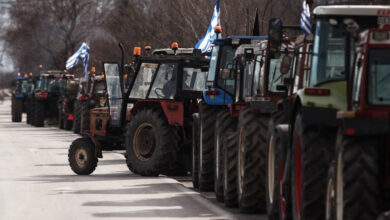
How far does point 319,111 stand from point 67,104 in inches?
1381

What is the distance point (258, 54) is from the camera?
51.0ft

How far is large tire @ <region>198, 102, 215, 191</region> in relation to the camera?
17.4 m

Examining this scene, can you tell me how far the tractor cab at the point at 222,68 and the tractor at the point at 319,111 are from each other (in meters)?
5.93

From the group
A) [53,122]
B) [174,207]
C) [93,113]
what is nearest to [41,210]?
[174,207]

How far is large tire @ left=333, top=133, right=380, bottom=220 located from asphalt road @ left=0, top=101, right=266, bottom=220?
193 inches

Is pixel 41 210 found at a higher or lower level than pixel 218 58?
lower

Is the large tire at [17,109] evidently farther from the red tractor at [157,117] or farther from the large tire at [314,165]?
the large tire at [314,165]

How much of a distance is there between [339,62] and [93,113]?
13667 mm

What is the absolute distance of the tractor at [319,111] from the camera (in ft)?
32.0

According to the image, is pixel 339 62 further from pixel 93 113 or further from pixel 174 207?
pixel 93 113

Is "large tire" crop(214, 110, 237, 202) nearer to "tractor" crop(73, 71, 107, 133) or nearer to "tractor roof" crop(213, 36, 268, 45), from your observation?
"tractor roof" crop(213, 36, 268, 45)

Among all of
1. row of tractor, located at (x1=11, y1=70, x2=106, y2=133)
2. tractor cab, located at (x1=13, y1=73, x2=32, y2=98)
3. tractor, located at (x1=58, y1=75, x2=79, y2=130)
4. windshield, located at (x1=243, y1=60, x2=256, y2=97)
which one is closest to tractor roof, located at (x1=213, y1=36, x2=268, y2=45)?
windshield, located at (x1=243, y1=60, x2=256, y2=97)

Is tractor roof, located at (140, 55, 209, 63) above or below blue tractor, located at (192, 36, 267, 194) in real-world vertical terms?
above

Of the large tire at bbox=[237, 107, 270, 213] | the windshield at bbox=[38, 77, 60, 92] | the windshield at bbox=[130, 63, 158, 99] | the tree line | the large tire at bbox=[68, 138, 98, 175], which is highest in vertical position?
the tree line
